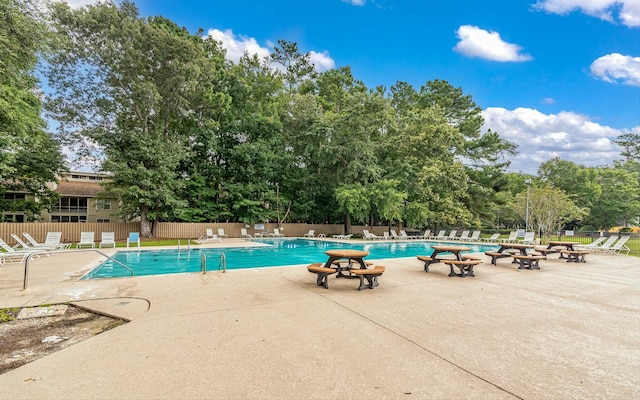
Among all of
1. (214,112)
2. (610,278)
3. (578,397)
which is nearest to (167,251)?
(214,112)

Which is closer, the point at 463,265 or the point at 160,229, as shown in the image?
the point at 463,265

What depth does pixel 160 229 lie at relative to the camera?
71.6 ft

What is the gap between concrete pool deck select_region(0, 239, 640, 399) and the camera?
2554 millimetres

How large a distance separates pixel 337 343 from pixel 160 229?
854 inches

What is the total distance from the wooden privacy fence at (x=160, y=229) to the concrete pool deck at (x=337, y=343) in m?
13.8

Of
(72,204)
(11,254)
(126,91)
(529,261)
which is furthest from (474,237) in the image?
(72,204)

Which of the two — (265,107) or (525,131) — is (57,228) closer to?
(265,107)

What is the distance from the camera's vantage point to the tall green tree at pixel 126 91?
18.2 metres

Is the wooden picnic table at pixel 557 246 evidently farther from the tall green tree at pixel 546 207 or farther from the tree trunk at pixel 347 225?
the tree trunk at pixel 347 225

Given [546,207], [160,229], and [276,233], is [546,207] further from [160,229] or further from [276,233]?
[160,229]

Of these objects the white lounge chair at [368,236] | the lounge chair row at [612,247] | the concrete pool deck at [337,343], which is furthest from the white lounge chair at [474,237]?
the concrete pool deck at [337,343]

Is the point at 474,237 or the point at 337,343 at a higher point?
the point at 337,343

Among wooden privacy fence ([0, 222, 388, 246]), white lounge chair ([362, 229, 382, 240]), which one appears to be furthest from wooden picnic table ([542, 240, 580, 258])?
wooden privacy fence ([0, 222, 388, 246])

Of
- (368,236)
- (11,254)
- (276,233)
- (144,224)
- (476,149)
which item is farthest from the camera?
(476,149)
